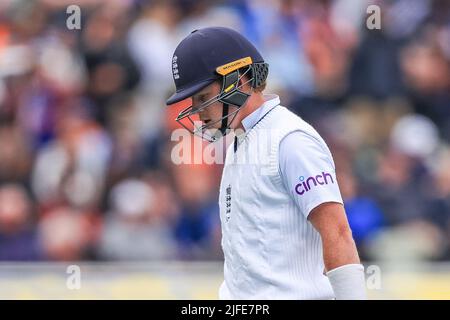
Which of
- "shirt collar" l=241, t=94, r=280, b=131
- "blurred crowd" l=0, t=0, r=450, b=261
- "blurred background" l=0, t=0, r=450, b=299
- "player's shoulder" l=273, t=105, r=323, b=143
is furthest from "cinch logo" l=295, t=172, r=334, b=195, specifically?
"blurred crowd" l=0, t=0, r=450, b=261

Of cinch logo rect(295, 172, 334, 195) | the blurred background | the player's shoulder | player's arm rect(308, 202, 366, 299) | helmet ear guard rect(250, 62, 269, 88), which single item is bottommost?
player's arm rect(308, 202, 366, 299)

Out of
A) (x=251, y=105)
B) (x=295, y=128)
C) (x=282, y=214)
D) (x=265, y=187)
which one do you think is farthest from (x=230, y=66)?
(x=282, y=214)

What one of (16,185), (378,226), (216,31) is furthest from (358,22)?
(216,31)

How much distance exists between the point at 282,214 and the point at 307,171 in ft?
0.59

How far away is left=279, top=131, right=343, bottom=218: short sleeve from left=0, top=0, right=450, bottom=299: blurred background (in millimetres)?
4198

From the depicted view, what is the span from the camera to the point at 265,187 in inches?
135

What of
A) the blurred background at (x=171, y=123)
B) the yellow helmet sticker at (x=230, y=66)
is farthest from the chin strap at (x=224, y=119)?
the blurred background at (x=171, y=123)

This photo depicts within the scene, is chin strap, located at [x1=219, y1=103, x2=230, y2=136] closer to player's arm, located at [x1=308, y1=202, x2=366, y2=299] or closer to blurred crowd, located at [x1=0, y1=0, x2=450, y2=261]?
player's arm, located at [x1=308, y1=202, x2=366, y2=299]

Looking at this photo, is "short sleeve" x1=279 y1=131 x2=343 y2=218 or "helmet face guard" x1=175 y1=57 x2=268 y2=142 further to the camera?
"helmet face guard" x1=175 y1=57 x2=268 y2=142

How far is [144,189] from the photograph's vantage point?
803cm

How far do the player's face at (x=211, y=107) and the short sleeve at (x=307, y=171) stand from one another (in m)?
0.30

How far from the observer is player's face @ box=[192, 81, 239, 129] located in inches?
140

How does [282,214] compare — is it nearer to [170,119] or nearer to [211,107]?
[211,107]

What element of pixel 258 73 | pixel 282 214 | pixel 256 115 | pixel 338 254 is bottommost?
pixel 338 254
